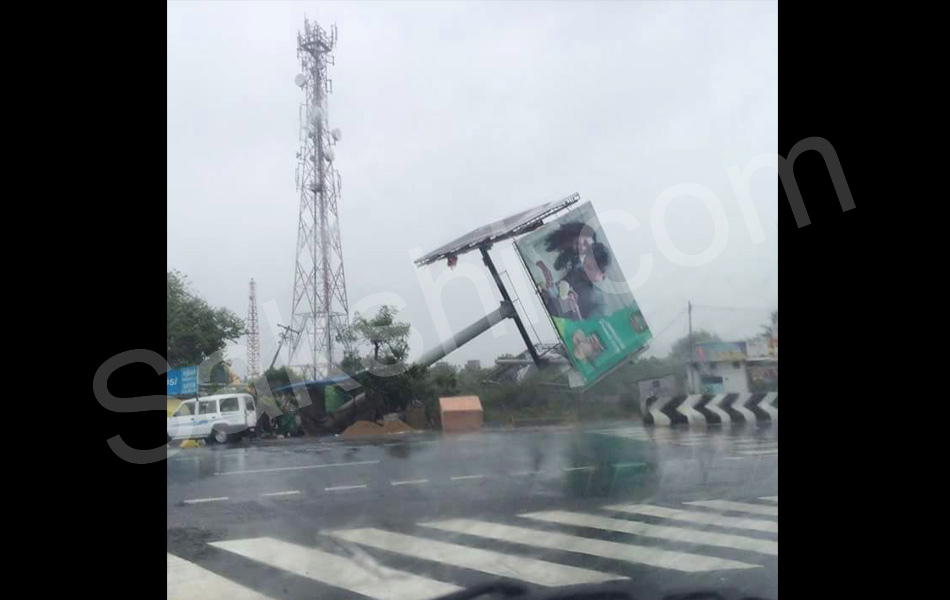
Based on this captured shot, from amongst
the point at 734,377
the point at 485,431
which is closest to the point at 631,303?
the point at 734,377

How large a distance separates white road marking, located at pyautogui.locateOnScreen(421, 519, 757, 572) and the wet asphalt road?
8 cm

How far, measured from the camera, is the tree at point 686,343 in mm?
7960

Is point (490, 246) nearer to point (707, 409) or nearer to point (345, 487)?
point (345, 487)

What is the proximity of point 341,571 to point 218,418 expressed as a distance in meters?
4.42

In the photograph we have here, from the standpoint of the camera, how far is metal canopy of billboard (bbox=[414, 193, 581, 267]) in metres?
6.76

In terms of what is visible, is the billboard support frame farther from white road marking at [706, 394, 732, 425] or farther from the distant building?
white road marking at [706, 394, 732, 425]

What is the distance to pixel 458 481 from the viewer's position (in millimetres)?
5801

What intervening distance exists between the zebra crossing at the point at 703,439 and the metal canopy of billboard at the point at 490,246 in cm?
176

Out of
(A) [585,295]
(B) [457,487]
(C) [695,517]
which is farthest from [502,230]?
(C) [695,517]

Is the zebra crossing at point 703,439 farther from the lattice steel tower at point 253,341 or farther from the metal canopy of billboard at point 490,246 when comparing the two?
the lattice steel tower at point 253,341
